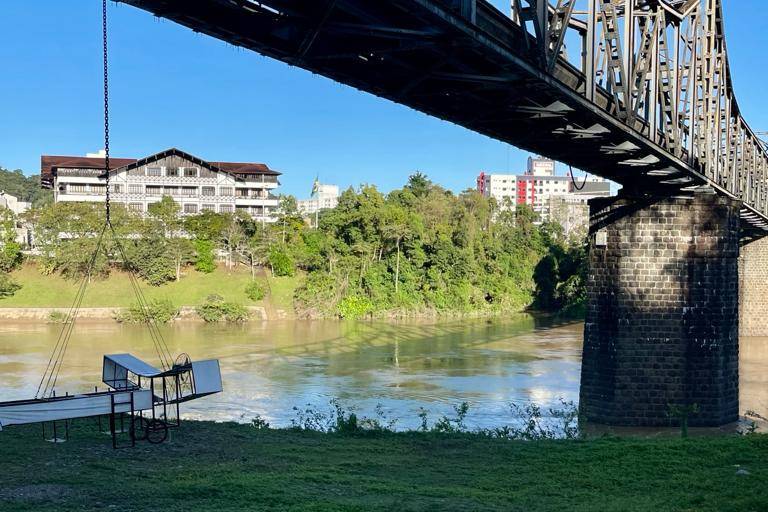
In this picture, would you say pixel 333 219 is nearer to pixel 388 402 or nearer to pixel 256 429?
pixel 388 402

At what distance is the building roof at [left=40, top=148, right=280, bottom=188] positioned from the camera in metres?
69.4

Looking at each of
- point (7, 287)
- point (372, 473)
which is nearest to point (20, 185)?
point (7, 287)

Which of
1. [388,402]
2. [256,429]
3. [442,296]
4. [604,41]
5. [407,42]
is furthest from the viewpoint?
[442,296]

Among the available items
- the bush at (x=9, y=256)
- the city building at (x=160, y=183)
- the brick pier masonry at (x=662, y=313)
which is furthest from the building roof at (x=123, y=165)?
the brick pier masonry at (x=662, y=313)

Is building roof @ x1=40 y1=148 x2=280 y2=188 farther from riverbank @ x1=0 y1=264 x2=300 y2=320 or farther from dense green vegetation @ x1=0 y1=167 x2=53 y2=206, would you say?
dense green vegetation @ x1=0 y1=167 x2=53 y2=206

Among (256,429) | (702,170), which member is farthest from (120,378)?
(702,170)

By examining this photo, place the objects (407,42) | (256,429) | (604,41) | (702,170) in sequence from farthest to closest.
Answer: (702,170), (604,41), (256,429), (407,42)

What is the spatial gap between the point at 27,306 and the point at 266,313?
14926 millimetres

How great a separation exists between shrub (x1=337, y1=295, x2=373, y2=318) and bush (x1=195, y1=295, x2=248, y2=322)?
6.78 m

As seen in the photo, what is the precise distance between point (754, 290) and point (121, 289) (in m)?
39.6

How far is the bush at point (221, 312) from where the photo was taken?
51344mm

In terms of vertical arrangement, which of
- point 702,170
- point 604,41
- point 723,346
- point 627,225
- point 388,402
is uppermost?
point 604,41

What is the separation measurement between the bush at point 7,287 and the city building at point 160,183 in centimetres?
1591

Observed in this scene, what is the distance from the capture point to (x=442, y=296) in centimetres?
5831
